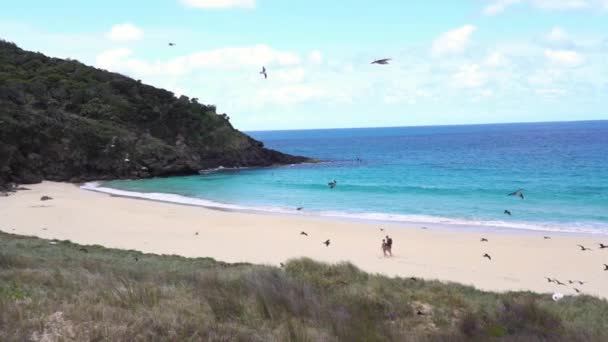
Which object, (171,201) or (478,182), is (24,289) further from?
(478,182)

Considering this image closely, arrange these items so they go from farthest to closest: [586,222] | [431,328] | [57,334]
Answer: [586,222]
[431,328]
[57,334]

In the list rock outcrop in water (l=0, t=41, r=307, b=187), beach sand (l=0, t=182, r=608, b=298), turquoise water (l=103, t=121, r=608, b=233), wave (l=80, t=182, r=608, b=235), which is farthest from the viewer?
rock outcrop in water (l=0, t=41, r=307, b=187)

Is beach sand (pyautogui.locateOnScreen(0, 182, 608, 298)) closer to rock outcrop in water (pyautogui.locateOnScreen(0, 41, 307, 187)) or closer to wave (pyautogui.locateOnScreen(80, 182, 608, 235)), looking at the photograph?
wave (pyautogui.locateOnScreen(80, 182, 608, 235))

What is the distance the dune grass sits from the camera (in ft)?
18.9

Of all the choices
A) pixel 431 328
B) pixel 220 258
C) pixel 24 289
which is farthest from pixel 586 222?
pixel 24 289

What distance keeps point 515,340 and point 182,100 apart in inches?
2697

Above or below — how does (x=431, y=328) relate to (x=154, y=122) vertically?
below

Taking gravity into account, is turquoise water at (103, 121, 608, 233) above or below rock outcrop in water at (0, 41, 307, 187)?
below

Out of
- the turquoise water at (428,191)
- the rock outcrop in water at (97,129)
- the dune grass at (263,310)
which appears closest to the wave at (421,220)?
the turquoise water at (428,191)

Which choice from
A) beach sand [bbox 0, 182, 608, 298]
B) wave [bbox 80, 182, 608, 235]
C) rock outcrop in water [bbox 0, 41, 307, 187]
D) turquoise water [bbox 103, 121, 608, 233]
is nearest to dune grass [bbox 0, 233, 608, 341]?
beach sand [bbox 0, 182, 608, 298]

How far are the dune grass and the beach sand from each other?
20.7 ft

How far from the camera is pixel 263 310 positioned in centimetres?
717

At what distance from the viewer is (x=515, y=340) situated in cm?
689

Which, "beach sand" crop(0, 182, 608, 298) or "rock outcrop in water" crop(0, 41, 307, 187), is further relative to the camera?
"rock outcrop in water" crop(0, 41, 307, 187)
